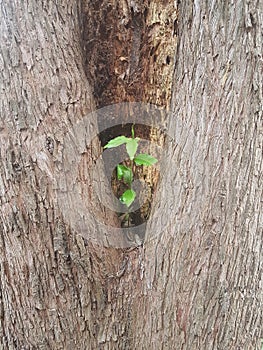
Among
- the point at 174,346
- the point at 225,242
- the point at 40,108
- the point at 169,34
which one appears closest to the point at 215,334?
the point at 174,346

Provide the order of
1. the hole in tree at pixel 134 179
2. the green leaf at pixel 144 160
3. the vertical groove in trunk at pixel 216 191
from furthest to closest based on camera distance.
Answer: the hole in tree at pixel 134 179
the green leaf at pixel 144 160
the vertical groove in trunk at pixel 216 191

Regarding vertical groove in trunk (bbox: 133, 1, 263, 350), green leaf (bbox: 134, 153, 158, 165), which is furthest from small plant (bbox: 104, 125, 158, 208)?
vertical groove in trunk (bbox: 133, 1, 263, 350)

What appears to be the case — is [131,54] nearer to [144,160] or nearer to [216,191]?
[144,160]

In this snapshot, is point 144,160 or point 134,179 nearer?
point 144,160

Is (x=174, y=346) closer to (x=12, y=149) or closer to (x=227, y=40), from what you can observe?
(x=12, y=149)

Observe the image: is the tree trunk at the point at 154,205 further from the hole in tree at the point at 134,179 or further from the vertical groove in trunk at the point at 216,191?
the hole in tree at the point at 134,179

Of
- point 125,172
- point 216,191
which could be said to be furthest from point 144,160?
point 216,191

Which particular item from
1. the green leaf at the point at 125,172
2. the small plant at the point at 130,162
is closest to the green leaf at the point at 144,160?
the small plant at the point at 130,162

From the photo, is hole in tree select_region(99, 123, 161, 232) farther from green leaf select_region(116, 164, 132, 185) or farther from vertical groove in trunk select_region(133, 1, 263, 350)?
vertical groove in trunk select_region(133, 1, 263, 350)
